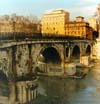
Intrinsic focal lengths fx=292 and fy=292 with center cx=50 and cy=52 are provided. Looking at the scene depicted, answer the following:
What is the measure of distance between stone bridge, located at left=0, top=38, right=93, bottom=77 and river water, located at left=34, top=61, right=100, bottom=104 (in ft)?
2.66

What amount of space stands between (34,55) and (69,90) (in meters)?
1.81

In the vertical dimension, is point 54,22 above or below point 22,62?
above

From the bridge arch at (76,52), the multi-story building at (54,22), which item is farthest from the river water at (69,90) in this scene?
the bridge arch at (76,52)

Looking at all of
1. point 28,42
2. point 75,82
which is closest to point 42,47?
point 28,42

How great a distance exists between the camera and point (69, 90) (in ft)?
31.7

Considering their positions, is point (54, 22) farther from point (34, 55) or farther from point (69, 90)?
point (34, 55)

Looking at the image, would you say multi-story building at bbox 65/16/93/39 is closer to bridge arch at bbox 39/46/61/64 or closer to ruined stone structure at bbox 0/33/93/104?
bridge arch at bbox 39/46/61/64

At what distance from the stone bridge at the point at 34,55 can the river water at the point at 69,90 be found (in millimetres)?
812

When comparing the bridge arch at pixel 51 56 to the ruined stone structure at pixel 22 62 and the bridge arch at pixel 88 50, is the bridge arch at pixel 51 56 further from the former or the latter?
the bridge arch at pixel 88 50

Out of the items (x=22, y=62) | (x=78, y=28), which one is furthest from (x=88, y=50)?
(x=22, y=62)

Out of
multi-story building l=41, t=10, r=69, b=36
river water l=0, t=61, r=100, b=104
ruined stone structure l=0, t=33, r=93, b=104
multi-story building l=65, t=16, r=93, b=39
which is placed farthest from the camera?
multi-story building l=65, t=16, r=93, b=39

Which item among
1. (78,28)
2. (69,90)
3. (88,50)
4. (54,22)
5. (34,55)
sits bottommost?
(69,90)

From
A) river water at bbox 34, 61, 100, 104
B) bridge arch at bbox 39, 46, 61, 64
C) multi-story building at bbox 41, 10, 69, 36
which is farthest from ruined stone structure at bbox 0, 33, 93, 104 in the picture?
multi-story building at bbox 41, 10, 69, 36

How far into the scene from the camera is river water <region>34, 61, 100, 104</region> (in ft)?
26.7
